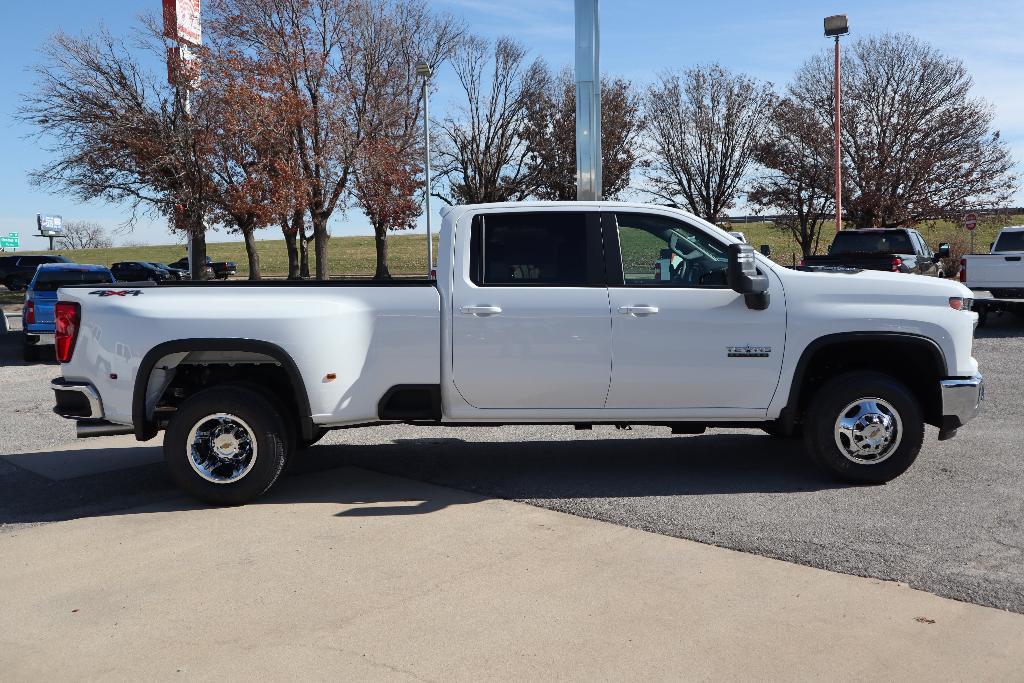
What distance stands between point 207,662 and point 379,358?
2.53 metres

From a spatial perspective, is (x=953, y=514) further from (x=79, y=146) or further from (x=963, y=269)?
(x=79, y=146)

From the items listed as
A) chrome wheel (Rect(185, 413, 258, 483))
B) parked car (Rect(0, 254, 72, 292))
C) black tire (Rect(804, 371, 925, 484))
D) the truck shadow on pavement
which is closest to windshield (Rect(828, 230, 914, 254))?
the truck shadow on pavement

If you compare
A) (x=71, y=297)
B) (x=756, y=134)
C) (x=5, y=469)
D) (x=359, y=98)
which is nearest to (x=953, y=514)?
(x=71, y=297)

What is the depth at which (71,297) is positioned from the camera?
584 cm

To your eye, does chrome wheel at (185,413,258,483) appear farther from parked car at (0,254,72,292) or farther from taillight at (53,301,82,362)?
parked car at (0,254,72,292)

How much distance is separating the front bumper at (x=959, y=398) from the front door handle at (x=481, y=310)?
303 cm

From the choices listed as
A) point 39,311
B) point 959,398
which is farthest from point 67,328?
point 39,311

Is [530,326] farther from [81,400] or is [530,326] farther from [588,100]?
[588,100]

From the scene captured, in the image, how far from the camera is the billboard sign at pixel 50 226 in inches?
4528

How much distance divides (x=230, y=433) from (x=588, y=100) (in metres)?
9.83

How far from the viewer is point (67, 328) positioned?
229 inches

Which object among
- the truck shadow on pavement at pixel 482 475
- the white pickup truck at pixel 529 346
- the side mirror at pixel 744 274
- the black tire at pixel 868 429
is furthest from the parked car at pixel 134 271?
the black tire at pixel 868 429

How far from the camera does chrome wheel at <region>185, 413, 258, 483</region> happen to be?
5766mm

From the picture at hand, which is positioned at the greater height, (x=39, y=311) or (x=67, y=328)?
(x=67, y=328)
